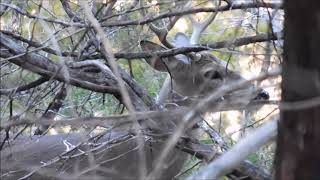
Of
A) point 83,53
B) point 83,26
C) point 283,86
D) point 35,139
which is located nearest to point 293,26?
point 283,86

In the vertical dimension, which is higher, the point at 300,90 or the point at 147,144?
the point at 300,90

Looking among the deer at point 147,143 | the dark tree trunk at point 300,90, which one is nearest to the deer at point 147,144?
the deer at point 147,143

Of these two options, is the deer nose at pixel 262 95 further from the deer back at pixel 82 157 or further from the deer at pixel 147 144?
the deer back at pixel 82 157

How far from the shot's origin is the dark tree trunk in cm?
155

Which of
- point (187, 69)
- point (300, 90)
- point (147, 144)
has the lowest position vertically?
point (147, 144)

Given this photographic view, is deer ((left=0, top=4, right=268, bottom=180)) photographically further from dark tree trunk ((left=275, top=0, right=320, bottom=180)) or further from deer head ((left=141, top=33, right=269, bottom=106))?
dark tree trunk ((left=275, top=0, right=320, bottom=180))

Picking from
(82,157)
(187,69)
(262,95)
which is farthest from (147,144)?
(187,69)

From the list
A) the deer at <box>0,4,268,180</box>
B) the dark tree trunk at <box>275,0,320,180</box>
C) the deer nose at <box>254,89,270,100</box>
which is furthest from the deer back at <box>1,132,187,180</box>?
the dark tree trunk at <box>275,0,320,180</box>

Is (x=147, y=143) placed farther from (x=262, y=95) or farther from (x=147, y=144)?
(x=262, y=95)

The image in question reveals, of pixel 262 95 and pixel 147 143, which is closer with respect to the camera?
pixel 262 95

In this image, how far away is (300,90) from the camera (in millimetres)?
1623

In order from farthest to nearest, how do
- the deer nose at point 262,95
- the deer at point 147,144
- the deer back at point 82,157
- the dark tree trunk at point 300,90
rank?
the deer at point 147,144 < the deer back at point 82,157 < the deer nose at point 262,95 < the dark tree trunk at point 300,90

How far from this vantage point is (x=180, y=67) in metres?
4.80

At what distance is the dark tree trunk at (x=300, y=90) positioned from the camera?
1.55 metres
